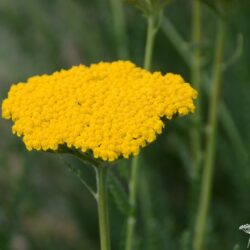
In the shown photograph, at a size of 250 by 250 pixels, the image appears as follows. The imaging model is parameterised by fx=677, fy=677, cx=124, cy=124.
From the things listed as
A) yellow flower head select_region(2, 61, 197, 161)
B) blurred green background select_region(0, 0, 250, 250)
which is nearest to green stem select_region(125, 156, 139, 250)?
yellow flower head select_region(2, 61, 197, 161)

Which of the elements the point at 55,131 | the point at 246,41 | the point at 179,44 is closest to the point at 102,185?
the point at 55,131

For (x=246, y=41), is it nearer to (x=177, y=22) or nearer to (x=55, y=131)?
(x=177, y=22)

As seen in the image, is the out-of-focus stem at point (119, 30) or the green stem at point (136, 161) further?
the out-of-focus stem at point (119, 30)

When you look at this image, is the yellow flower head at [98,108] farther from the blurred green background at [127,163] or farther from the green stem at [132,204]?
the blurred green background at [127,163]

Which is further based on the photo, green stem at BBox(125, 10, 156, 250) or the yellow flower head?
green stem at BBox(125, 10, 156, 250)

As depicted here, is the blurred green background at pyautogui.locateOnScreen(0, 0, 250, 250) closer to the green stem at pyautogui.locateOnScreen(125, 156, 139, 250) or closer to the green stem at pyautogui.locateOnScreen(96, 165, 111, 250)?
the green stem at pyautogui.locateOnScreen(125, 156, 139, 250)

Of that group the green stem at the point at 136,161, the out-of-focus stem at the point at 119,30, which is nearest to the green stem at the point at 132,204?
the green stem at the point at 136,161

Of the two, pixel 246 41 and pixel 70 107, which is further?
pixel 246 41
